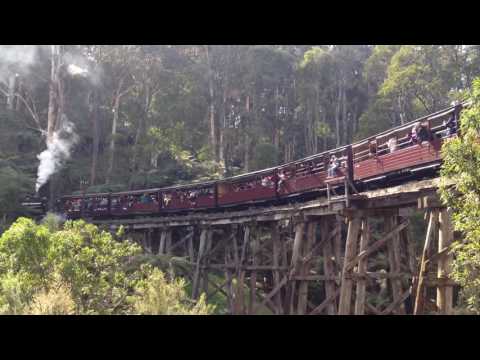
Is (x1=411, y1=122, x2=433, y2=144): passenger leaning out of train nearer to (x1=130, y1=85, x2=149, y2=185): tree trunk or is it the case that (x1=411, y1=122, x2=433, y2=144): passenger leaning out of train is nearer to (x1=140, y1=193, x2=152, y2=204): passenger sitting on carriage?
(x1=140, y1=193, x2=152, y2=204): passenger sitting on carriage

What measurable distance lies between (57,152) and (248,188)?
16.2m

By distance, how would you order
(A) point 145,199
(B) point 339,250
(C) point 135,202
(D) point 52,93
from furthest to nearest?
(D) point 52,93 < (C) point 135,202 < (A) point 145,199 < (B) point 339,250

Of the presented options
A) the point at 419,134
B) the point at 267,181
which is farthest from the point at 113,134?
the point at 419,134

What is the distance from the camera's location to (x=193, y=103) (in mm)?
33562

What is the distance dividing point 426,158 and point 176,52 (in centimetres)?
2879

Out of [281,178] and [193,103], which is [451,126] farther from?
[193,103]

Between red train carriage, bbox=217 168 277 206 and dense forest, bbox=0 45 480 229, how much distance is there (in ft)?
32.4

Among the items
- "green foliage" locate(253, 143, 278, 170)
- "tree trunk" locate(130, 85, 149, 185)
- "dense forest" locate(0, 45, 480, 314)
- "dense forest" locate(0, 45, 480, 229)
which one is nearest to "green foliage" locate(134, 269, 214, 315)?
"dense forest" locate(0, 45, 480, 314)

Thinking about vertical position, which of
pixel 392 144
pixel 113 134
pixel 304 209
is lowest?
pixel 304 209

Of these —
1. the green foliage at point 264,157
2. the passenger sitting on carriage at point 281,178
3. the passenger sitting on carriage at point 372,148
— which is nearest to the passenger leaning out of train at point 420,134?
the passenger sitting on carriage at point 372,148

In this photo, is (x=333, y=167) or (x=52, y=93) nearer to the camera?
(x=333, y=167)

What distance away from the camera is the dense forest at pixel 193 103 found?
28.4 meters

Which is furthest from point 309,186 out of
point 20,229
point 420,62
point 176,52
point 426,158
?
point 176,52

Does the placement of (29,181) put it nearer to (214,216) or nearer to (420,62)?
(214,216)
